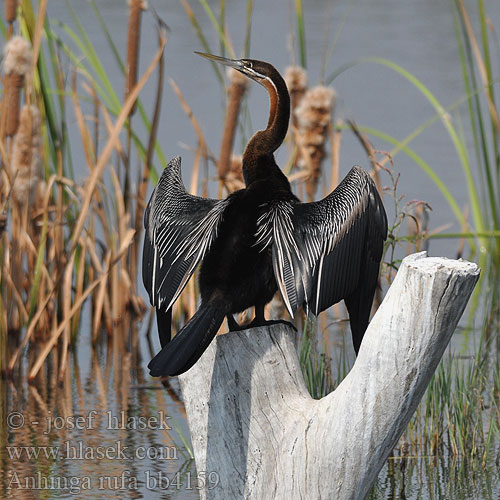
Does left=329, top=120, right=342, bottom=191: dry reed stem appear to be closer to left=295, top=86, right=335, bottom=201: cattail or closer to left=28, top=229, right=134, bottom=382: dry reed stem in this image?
left=295, top=86, right=335, bottom=201: cattail

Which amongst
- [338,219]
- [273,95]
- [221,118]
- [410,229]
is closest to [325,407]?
[338,219]

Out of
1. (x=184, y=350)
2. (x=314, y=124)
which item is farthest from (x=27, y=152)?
(x=184, y=350)

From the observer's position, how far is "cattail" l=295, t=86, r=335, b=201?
14.8ft

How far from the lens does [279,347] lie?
2.69 m

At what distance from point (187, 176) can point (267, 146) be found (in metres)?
3.78

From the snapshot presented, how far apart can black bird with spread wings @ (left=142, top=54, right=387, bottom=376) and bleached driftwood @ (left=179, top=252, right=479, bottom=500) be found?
14 cm

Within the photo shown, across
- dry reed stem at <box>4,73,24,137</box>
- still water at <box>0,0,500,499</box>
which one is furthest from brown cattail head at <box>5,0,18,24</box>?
still water at <box>0,0,500,499</box>

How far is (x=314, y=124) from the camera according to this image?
4.60 meters

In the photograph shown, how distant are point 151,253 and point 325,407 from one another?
2.42ft

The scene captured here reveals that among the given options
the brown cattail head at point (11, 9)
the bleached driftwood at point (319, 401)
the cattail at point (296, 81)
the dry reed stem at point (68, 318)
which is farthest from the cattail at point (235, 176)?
the bleached driftwood at point (319, 401)

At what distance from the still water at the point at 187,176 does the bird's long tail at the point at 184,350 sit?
0.35 m

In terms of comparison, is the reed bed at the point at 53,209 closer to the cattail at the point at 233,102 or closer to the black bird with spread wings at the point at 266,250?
the cattail at the point at 233,102

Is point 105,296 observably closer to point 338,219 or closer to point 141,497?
point 141,497

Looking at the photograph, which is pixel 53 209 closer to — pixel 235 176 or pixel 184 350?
pixel 235 176
